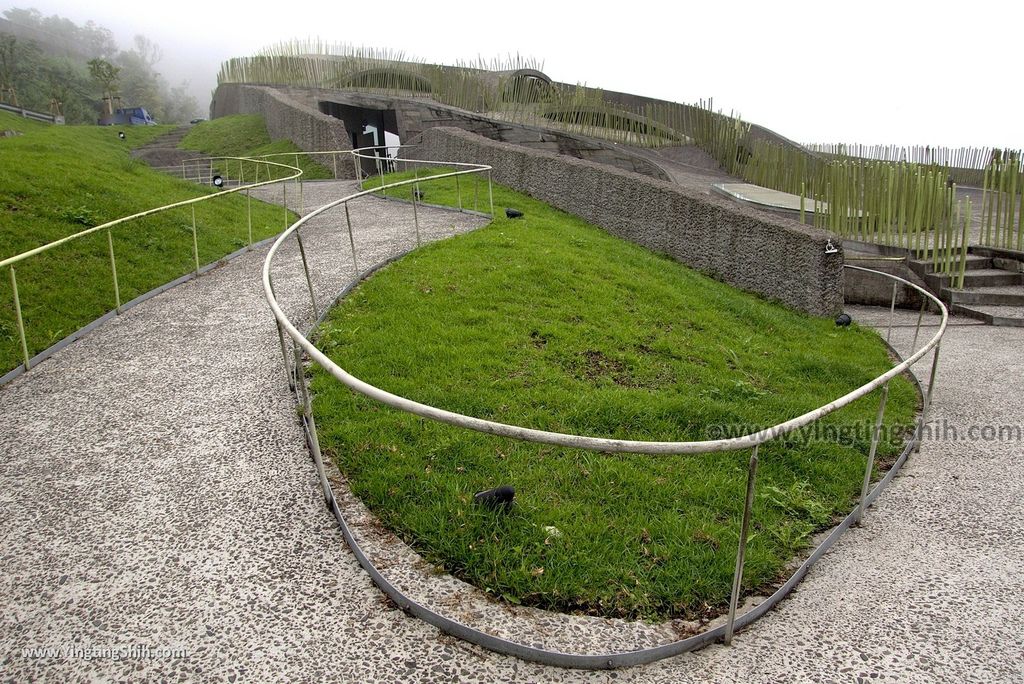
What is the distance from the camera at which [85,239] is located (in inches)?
350

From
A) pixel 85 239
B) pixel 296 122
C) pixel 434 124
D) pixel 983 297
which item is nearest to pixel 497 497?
pixel 85 239

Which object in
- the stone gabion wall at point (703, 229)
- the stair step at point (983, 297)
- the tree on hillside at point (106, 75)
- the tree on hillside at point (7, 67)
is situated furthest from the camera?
the tree on hillside at point (106, 75)

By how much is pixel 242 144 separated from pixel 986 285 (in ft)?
86.8

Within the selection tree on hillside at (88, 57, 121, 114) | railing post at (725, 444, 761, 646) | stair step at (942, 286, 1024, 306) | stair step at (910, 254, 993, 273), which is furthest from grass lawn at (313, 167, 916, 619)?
tree on hillside at (88, 57, 121, 114)

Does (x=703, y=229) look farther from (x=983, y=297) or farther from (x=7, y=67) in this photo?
(x=7, y=67)

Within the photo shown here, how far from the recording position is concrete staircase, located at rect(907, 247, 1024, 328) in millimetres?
10727

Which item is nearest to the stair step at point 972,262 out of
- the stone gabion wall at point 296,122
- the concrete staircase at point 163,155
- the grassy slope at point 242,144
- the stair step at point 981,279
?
the stair step at point 981,279

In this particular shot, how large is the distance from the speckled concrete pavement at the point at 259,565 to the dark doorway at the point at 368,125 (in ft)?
64.8

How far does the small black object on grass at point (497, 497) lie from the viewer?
380 cm

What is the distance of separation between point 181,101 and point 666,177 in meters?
118

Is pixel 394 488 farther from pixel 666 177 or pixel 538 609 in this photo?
pixel 666 177

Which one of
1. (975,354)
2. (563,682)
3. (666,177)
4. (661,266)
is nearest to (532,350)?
(563,682)

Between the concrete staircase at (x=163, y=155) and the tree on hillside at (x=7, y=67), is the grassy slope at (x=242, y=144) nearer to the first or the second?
the concrete staircase at (x=163, y=155)

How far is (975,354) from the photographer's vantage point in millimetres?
8688
